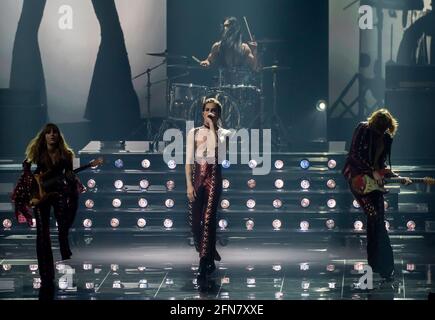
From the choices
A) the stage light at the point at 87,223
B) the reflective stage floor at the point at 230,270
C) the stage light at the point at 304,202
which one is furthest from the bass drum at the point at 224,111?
the stage light at the point at 87,223

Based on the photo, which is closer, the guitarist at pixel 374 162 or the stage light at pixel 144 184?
the guitarist at pixel 374 162

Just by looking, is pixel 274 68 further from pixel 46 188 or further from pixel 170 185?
pixel 46 188

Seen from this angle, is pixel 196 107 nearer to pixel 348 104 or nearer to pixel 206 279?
pixel 348 104

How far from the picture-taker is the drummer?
1900 cm

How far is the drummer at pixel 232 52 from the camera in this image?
62.3 ft

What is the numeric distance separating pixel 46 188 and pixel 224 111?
14.9ft

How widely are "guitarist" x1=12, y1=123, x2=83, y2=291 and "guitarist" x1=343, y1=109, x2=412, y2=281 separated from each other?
261cm

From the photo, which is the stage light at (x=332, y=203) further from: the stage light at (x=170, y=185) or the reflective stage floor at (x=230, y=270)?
the stage light at (x=170, y=185)

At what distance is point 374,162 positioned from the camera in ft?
48.2

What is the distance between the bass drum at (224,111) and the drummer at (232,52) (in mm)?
430

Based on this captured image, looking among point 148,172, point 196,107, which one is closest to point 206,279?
point 148,172

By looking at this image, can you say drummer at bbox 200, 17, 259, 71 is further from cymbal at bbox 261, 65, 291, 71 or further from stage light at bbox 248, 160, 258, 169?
stage light at bbox 248, 160, 258, 169

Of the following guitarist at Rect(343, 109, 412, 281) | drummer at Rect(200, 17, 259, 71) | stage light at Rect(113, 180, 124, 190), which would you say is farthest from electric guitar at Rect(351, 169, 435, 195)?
drummer at Rect(200, 17, 259, 71)
